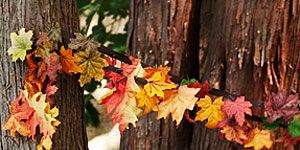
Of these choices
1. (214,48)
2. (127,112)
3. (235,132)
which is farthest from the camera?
(214,48)

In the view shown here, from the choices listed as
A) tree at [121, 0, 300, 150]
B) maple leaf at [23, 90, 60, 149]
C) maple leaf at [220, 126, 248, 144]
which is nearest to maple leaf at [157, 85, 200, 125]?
maple leaf at [220, 126, 248, 144]

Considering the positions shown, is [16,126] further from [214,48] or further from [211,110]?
[214,48]

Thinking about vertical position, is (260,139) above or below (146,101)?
below

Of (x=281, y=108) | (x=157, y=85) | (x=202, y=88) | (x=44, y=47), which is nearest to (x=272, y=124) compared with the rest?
(x=281, y=108)

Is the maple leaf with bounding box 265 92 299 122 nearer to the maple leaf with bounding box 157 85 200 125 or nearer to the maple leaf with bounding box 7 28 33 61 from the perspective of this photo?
the maple leaf with bounding box 157 85 200 125

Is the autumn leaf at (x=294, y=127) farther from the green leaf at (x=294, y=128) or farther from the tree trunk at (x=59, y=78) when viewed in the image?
the tree trunk at (x=59, y=78)

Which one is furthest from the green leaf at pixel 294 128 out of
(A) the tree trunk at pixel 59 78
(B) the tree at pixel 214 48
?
(A) the tree trunk at pixel 59 78

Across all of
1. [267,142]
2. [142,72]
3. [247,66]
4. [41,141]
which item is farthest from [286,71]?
[41,141]
